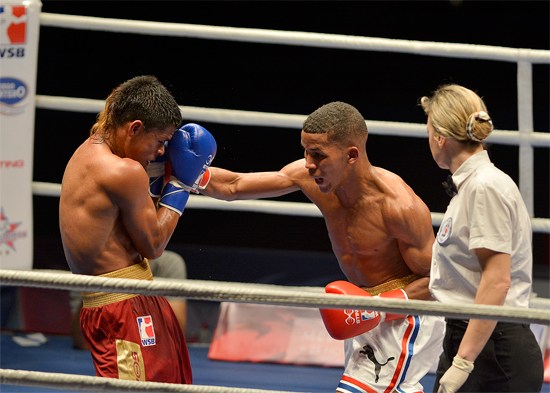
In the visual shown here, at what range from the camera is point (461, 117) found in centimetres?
156

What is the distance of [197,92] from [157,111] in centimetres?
522

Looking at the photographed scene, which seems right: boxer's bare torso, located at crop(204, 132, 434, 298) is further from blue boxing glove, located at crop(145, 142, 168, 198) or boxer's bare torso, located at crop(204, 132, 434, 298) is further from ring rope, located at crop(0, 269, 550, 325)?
ring rope, located at crop(0, 269, 550, 325)

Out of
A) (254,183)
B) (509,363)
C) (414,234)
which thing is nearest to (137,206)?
(254,183)

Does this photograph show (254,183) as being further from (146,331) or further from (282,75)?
(282,75)

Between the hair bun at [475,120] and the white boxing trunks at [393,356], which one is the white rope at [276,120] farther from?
the hair bun at [475,120]

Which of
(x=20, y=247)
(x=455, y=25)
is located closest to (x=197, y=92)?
(x=455, y=25)

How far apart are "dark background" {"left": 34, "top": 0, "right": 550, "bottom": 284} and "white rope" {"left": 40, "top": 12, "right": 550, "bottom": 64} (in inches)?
101

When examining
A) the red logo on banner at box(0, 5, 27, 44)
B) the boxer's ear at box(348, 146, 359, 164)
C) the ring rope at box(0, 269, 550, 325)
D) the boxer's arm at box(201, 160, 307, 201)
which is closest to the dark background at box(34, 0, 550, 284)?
the red logo on banner at box(0, 5, 27, 44)

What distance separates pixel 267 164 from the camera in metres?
6.32

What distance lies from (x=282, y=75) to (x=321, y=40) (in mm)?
4182

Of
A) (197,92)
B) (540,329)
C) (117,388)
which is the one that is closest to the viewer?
(117,388)

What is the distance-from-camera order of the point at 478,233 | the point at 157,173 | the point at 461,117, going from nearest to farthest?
the point at 478,233
the point at 461,117
the point at 157,173

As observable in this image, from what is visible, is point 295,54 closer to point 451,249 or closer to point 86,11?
point 86,11

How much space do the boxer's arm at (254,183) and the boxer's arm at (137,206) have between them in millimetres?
495
